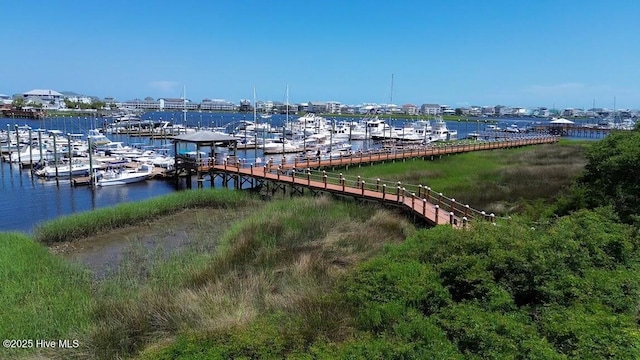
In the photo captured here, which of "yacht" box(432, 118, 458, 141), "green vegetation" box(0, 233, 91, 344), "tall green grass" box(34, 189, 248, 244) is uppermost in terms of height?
"yacht" box(432, 118, 458, 141)

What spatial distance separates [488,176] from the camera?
1251 inches

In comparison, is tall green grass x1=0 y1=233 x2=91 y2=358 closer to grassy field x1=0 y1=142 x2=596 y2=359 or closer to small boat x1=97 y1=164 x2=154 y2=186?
grassy field x1=0 y1=142 x2=596 y2=359

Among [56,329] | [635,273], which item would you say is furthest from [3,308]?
[635,273]

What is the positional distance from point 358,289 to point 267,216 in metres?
10.9

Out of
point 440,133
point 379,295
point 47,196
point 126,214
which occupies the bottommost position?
point 47,196

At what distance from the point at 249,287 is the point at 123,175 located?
29237 mm

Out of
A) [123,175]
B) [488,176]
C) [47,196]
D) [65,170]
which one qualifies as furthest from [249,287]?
[65,170]

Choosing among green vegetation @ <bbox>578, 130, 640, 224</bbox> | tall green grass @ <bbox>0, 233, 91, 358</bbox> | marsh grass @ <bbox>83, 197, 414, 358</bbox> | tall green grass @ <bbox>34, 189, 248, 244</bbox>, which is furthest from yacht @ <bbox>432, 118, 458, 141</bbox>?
tall green grass @ <bbox>0, 233, 91, 358</bbox>

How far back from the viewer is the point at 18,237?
17.1m

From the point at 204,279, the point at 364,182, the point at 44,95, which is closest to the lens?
the point at 204,279

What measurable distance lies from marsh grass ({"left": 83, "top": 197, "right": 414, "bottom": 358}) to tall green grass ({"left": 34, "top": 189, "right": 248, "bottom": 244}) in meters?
4.97

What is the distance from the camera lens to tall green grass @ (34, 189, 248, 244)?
19.5m

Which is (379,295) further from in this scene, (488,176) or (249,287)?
(488,176)

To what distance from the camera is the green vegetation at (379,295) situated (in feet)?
23.5
